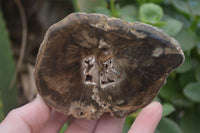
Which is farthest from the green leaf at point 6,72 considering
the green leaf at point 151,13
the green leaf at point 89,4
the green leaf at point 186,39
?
the green leaf at point 186,39

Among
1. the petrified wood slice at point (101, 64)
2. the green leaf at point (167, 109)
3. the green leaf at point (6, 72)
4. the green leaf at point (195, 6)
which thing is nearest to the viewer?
the petrified wood slice at point (101, 64)

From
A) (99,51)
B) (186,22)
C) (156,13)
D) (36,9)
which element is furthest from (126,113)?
(36,9)

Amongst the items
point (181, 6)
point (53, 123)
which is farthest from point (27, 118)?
point (181, 6)

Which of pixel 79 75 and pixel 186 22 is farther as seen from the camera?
pixel 186 22

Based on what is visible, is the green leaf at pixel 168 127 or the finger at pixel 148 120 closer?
the finger at pixel 148 120

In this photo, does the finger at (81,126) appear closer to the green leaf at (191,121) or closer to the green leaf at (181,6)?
→ the green leaf at (191,121)

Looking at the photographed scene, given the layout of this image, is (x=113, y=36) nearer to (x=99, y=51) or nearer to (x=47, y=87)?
(x=99, y=51)

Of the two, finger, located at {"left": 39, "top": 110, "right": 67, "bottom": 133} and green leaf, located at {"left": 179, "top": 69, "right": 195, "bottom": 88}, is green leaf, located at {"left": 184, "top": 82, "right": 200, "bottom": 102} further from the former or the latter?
finger, located at {"left": 39, "top": 110, "right": 67, "bottom": 133}
